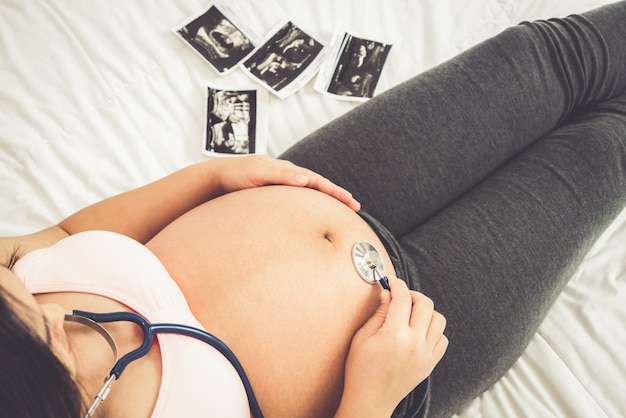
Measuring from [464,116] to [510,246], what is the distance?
29 cm

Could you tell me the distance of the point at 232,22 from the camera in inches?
54.6

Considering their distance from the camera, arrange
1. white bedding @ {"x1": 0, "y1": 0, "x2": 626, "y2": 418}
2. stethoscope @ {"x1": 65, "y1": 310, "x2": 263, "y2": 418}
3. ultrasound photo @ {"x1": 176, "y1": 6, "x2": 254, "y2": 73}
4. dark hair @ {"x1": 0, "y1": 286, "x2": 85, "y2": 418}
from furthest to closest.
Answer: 1. ultrasound photo @ {"x1": 176, "y1": 6, "x2": 254, "y2": 73}
2. white bedding @ {"x1": 0, "y1": 0, "x2": 626, "y2": 418}
3. stethoscope @ {"x1": 65, "y1": 310, "x2": 263, "y2": 418}
4. dark hair @ {"x1": 0, "y1": 286, "x2": 85, "y2": 418}

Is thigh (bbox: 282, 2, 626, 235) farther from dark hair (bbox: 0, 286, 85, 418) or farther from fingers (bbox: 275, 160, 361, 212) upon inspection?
dark hair (bbox: 0, 286, 85, 418)

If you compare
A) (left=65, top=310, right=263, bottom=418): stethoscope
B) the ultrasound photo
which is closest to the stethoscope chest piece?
(left=65, top=310, right=263, bottom=418): stethoscope

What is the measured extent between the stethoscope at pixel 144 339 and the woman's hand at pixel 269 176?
33cm

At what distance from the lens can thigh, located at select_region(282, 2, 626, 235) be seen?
3.13ft

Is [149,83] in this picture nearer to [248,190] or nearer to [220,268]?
[248,190]

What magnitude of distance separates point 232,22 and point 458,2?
2.24 feet

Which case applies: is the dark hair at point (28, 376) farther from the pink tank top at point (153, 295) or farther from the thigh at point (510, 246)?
the thigh at point (510, 246)

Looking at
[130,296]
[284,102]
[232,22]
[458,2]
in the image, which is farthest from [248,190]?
[458,2]

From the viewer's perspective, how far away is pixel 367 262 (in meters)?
0.78

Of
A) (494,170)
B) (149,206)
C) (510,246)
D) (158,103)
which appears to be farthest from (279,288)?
(158,103)

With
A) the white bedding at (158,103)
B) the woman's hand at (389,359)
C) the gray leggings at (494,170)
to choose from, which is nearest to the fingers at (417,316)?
the woman's hand at (389,359)

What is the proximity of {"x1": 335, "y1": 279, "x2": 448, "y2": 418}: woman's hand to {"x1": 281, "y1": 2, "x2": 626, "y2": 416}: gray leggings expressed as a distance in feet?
0.41
